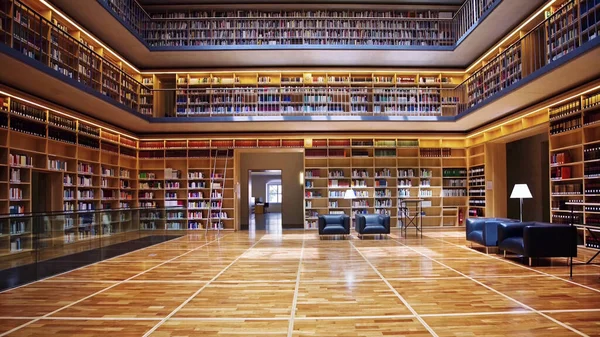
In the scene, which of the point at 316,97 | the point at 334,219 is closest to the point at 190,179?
the point at 316,97

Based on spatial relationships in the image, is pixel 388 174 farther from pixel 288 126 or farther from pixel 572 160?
pixel 572 160

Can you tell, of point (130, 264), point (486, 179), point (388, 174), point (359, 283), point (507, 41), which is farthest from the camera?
point (388, 174)

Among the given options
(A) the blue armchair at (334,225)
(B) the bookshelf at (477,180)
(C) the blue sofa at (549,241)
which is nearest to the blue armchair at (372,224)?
(A) the blue armchair at (334,225)

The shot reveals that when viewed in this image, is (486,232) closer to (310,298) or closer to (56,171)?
(310,298)

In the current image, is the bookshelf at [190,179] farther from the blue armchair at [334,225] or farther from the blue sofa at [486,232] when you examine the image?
the blue sofa at [486,232]

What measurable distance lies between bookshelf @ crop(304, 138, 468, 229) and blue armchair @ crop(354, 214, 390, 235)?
2583mm

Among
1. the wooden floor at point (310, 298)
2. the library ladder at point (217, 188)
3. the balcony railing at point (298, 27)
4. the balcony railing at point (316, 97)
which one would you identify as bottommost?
the wooden floor at point (310, 298)

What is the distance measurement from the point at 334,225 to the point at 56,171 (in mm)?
6110

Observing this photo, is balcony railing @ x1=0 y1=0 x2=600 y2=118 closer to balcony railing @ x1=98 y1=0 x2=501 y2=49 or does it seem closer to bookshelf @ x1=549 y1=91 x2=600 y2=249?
balcony railing @ x1=98 y1=0 x2=501 y2=49

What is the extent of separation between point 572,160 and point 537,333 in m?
6.61

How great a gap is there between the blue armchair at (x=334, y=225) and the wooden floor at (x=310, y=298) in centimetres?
259

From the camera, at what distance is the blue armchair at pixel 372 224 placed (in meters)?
9.76

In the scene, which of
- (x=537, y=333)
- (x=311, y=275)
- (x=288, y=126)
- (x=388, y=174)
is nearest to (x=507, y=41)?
(x=388, y=174)

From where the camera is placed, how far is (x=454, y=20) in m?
12.2
